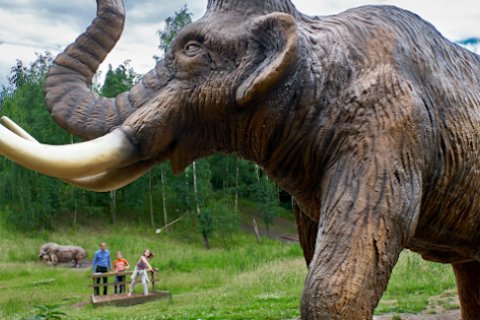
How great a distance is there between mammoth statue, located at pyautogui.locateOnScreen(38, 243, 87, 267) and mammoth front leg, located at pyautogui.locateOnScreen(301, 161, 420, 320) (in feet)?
49.3

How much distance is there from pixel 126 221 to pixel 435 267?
1801 centimetres

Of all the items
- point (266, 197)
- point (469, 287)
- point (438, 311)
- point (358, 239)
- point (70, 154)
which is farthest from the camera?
point (266, 197)

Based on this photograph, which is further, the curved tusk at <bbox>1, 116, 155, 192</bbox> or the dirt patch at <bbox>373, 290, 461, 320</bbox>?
the dirt patch at <bbox>373, 290, 461, 320</bbox>

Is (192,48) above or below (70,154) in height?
above

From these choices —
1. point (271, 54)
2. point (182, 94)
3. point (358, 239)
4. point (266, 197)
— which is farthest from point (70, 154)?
point (266, 197)

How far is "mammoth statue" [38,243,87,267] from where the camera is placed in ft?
53.1

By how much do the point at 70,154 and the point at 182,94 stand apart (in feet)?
1.67

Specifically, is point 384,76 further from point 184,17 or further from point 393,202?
point 184,17

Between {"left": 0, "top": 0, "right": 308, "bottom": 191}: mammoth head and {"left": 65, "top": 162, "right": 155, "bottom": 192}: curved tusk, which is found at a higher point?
{"left": 0, "top": 0, "right": 308, "bottom": 191}: mammoth head

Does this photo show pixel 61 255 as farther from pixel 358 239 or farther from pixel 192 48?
pixel 358 239

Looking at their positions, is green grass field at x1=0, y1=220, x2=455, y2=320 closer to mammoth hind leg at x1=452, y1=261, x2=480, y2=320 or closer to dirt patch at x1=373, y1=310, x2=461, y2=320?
dirt patch at x1=373, y1=310, x2=461, y2=320

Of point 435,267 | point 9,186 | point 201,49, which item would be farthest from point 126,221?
point 201,49

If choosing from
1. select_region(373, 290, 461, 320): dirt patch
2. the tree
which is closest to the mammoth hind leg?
select_region(373, 290, 461, 320): dirt patch

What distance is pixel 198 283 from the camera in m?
11.0
